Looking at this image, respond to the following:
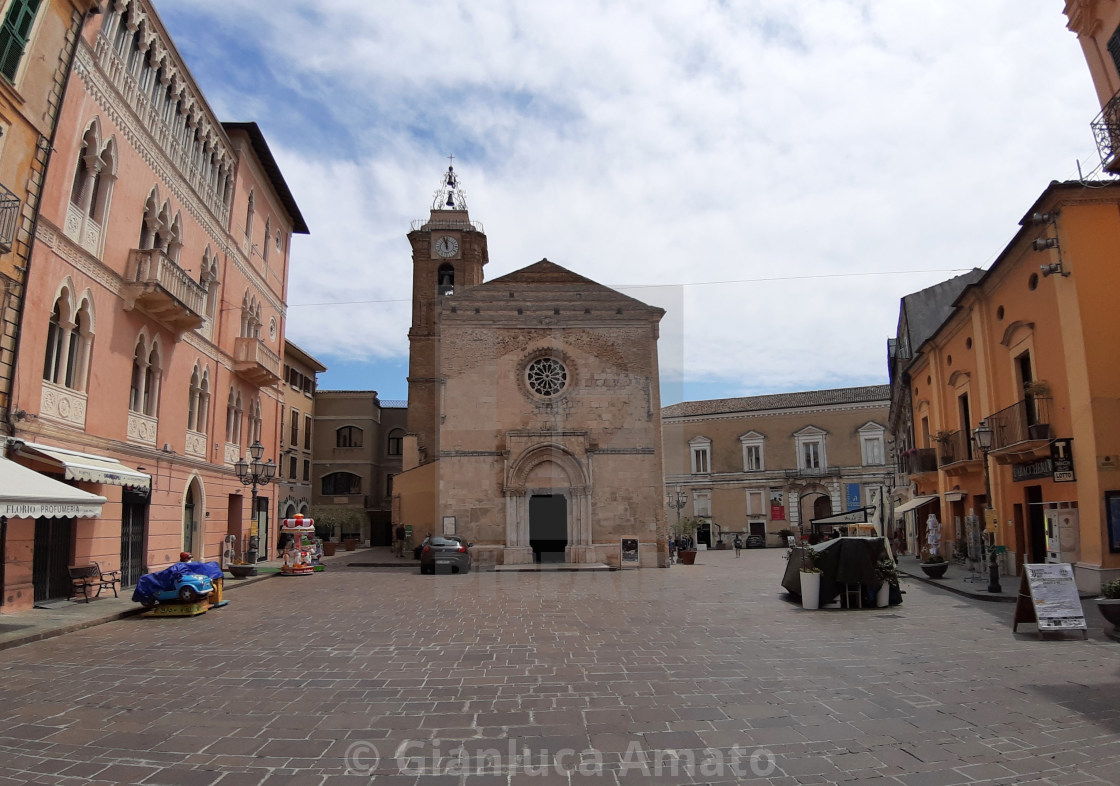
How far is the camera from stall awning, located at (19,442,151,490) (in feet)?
38.4

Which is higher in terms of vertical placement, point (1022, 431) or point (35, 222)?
point (35, 222)

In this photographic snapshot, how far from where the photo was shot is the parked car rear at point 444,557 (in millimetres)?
22281

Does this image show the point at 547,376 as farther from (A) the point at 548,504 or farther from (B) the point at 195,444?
(B) the point at 195,444

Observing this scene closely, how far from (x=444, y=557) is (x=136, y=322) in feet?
35.9

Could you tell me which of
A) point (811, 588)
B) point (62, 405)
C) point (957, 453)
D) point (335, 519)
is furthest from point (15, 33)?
point (335, 519)

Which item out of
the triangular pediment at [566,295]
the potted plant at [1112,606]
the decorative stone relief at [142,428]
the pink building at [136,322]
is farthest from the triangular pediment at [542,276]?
the potted plant at [1112,606]

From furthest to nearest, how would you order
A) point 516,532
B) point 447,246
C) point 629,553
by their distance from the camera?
point 447,246 → point 516,532 → point 629,553

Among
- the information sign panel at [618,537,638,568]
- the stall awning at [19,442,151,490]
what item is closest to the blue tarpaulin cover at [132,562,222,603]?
the stall awning at [19,442,151,490]

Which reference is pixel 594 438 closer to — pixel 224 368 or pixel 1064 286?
pixel 224 368

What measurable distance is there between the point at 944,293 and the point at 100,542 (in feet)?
94.2

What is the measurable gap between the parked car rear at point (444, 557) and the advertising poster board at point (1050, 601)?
16.0 metres

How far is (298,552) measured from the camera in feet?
70.6

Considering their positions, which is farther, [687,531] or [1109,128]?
[687,531]

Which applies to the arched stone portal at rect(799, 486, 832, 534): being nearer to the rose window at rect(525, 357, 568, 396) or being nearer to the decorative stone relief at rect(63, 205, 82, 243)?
the rose window at rect(525, 357, 568, 396)
